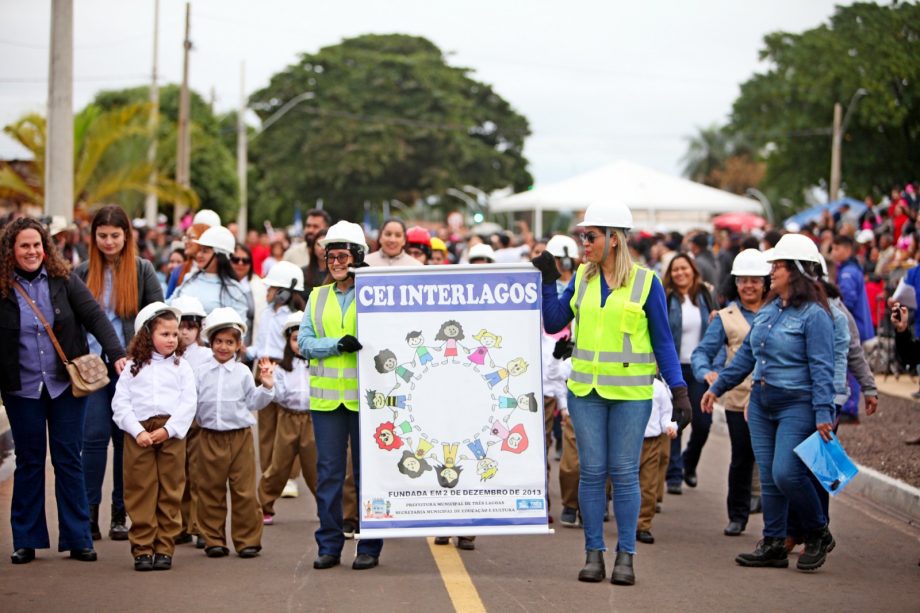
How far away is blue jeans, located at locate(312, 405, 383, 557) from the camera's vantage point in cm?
870

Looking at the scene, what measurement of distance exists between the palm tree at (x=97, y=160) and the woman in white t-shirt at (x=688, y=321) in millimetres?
20579

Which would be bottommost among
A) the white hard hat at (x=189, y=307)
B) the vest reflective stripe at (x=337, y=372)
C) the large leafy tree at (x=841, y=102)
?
the vest reflective stripe at (x=337, y=372)

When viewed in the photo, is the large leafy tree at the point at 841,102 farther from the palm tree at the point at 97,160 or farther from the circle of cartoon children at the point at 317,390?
the circle of cartoon children at the point at 317,390

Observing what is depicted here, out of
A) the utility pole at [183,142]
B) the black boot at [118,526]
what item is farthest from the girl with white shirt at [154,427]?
the utility pole at [183,142]

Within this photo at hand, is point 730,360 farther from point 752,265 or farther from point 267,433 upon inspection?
point 267,433

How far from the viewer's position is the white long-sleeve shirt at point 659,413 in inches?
411

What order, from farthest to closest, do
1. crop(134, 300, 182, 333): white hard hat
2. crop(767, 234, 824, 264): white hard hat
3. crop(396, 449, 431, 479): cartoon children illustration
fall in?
1. crop(767, 234, 824, 264): white hard hat
2. crop(134, 300, 182, 333): white hard hat
3. crop(396, 449, 431, 479): cartoon children illustration

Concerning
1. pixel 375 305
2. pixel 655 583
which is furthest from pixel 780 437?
pixel 375 305

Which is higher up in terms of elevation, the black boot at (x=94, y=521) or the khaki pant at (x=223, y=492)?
the khaki pant at (x=223, y=492)

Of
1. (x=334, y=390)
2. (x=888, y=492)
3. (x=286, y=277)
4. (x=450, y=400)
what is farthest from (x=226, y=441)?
(x=888, y=492)

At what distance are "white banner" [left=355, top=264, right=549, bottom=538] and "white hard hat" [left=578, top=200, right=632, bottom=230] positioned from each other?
0.46 meters

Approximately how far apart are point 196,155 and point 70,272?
224 ft

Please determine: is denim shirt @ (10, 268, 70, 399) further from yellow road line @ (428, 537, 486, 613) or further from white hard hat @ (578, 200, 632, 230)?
white hard hat @ (578, 200, 632, 230)

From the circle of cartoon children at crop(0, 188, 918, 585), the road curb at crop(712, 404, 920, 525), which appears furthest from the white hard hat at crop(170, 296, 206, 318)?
the road curb at crop(712, 404, 920, 525)
